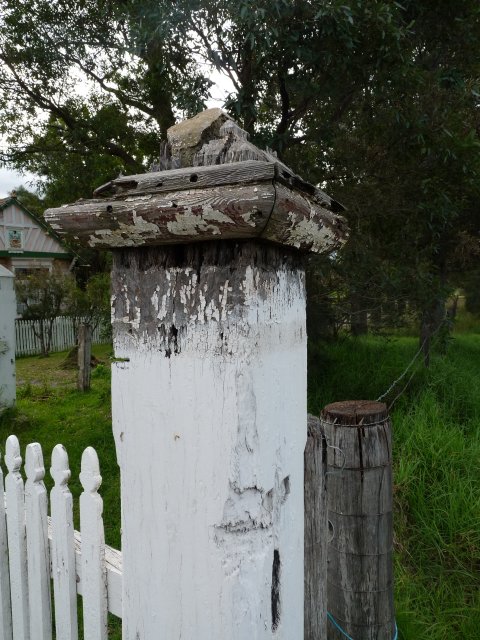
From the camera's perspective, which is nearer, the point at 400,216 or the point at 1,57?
the point at 400,216

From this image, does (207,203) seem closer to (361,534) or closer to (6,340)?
(361,534)

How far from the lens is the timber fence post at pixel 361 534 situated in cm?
169

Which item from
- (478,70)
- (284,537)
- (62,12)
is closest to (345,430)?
(284,537)

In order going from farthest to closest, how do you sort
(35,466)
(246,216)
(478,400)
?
(478,400) < (35,466) < (246,216)

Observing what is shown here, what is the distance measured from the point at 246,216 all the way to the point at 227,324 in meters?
0.20

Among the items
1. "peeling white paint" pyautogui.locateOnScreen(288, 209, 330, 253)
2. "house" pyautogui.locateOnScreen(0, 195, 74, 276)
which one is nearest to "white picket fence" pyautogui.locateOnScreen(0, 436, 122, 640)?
"peeling white paint" pyautogui.locateOnScreen(288, 209, 330, 253)

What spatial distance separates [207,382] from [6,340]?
17.3ft

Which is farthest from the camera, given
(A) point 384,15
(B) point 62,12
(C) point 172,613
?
(B) point 62,12

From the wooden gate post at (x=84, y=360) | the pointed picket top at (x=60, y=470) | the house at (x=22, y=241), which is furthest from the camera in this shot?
the house at (x=22, y=241)

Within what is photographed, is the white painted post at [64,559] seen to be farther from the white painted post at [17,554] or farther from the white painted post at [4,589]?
the white painted post at [4,589]

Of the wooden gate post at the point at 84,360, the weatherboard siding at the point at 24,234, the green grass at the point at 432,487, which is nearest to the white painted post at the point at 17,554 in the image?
the green grass at the point at 432,487

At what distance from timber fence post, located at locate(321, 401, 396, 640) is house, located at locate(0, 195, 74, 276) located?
18000 mm

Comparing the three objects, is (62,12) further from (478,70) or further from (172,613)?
(172,613)

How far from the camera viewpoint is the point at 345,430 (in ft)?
5.67
